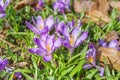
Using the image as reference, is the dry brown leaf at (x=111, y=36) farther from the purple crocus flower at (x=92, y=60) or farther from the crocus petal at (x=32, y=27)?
the crocus petal at (x=32, y=27)

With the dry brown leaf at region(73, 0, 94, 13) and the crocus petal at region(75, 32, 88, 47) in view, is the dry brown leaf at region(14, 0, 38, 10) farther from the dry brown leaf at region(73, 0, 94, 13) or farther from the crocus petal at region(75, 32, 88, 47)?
the crocus petal at region(75, 32, 88, 47)

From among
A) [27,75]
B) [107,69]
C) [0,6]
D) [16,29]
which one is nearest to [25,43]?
[16,29]

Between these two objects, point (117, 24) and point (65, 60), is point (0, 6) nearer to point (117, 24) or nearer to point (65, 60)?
point (65, 60)

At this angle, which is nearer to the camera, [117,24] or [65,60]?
[65,60]

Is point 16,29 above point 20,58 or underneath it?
above

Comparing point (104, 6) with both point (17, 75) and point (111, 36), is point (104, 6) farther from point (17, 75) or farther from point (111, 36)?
point (17, 75)

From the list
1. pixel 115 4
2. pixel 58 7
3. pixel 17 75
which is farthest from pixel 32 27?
pixel 115 4

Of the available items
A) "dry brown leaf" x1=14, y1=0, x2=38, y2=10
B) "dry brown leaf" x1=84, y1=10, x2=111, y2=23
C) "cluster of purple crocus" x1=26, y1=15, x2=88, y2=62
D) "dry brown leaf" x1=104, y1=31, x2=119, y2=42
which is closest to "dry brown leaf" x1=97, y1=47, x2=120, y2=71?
"cluster of purple crocus" x1=26, y1=15, x2=88, y2=62
